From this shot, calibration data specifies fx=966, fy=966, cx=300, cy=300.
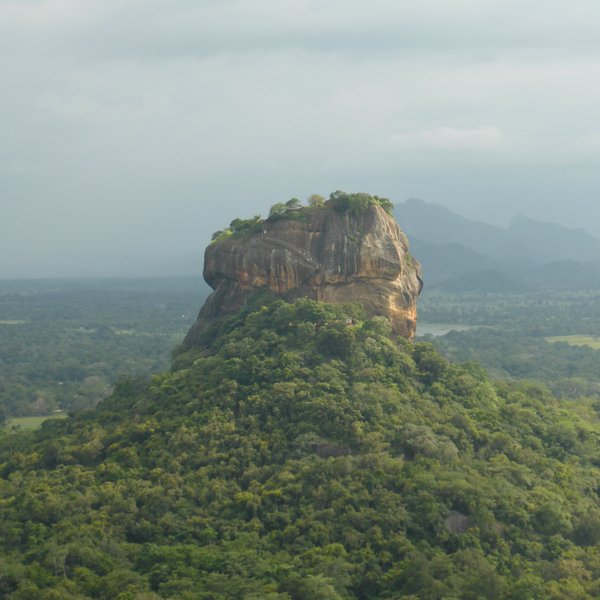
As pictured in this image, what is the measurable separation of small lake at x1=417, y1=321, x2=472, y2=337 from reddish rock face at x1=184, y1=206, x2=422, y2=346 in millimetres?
76413

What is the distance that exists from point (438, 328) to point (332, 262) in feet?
288

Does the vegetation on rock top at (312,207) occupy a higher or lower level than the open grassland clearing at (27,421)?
higher

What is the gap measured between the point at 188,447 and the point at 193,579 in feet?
21.2

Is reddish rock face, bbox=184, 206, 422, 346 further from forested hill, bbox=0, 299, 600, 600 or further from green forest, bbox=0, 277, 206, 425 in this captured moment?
green forest, bbox=0, 277, 206, 425

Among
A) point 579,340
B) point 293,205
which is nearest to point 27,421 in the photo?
point 293,205

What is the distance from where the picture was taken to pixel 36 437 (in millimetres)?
36500

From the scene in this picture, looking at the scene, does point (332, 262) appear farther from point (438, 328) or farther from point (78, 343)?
point (438, 328)

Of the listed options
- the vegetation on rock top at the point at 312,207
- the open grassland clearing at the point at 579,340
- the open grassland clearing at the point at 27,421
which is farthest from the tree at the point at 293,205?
the open grassland clearing at the point at 579,340

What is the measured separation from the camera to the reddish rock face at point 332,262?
119ft

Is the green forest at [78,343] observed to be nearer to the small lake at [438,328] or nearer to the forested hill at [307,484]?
the small lake at [438,328]

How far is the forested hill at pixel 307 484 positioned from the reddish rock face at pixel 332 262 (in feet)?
4.95

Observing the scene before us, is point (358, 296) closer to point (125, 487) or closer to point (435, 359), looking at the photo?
point (435, 359)

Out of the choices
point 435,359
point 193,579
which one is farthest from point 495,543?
point 435,359

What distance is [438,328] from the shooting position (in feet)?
402
